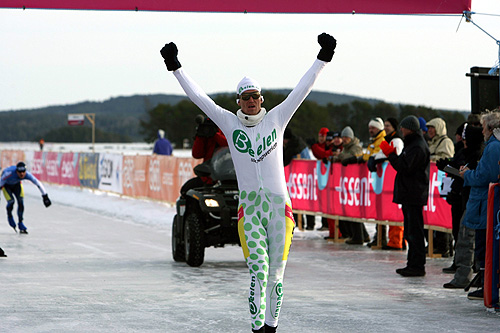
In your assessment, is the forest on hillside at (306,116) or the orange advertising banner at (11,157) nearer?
the orange advertising banner at (11,157)

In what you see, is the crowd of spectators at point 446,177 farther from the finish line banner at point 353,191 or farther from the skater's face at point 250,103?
the skater's face at point 250,103

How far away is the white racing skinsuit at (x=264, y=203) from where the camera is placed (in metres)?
6.78

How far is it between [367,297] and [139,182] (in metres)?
18.5

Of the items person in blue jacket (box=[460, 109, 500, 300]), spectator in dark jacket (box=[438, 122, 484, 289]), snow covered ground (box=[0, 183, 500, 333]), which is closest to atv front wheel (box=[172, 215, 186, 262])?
snow covered ground (box=[0, 183, 500, 333])

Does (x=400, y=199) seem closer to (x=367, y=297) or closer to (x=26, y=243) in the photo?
(x=367, y=297)

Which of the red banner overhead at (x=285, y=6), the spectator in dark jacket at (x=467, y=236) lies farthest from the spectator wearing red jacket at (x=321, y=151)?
the spectator in dark jacket at (x=467, y=236)

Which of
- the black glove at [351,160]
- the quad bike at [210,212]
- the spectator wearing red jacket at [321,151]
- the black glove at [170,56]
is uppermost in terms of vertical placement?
the black glove at [170,56]

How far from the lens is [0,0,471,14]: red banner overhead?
11312 mm

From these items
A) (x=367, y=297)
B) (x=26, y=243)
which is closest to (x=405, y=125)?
(x=367, y=297)

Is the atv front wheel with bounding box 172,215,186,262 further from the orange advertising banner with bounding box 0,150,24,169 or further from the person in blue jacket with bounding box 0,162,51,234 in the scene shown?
the orange advertising banner with bounding box 0,150,24,169

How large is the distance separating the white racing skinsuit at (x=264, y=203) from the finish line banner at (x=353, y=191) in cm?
731

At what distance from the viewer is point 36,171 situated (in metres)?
41.6

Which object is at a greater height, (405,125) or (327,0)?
(327,0)

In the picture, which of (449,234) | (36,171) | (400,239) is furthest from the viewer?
(36,171)
